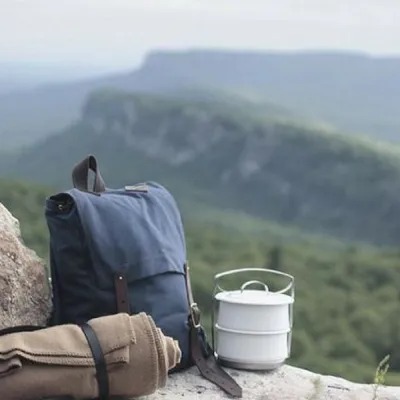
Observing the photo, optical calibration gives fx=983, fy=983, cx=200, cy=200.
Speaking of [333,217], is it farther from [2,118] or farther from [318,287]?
[2,118]

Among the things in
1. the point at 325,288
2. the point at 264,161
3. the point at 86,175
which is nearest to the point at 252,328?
the point at 86,175

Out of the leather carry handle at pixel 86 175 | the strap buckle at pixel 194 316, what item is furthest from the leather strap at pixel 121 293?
the leather carry handle at pixel 86 175

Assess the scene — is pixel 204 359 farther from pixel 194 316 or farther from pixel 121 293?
pixel 121 293

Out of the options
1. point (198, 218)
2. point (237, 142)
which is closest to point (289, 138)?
point (237, 142)

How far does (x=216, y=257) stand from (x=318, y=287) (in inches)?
161

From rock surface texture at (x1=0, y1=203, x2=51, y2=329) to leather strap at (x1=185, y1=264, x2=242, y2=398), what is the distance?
0.43 m

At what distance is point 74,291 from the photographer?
107 inches

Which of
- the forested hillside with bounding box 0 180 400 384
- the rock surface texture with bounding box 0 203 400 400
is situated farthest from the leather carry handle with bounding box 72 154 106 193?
the forested hillside with bounding box 0 180 400 384

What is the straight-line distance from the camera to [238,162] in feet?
203

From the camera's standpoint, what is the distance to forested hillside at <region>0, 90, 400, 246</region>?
53.6 m

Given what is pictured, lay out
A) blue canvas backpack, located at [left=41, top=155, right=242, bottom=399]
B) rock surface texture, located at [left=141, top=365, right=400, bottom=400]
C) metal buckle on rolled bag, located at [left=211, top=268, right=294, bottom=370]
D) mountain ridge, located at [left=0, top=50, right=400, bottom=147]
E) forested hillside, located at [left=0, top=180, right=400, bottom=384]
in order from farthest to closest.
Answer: mountain ridge, located at [left=0, top=50, right=400, bottom=147] → forested hillside, located at [left=0, top=180, right=400, bottom=384] → metal buckle on rolled bag, located at [left=211, top=268, right=294, bottom=370] → rock surface texture, located at [left=141, top=365, right=400, bottom=400] → blue canvas backpack, located at [left=41, top=155, right=242, bottom=399]

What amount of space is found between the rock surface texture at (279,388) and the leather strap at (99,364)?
11.3 inches

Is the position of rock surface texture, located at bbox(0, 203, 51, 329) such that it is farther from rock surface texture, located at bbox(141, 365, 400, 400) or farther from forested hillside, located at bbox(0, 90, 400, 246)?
forested hillside, located at bbox(0, 90, 400, 246)

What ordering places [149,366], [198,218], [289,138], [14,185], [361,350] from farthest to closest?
[289,138], [198,218], [14,185], [361,350], [149,366]
